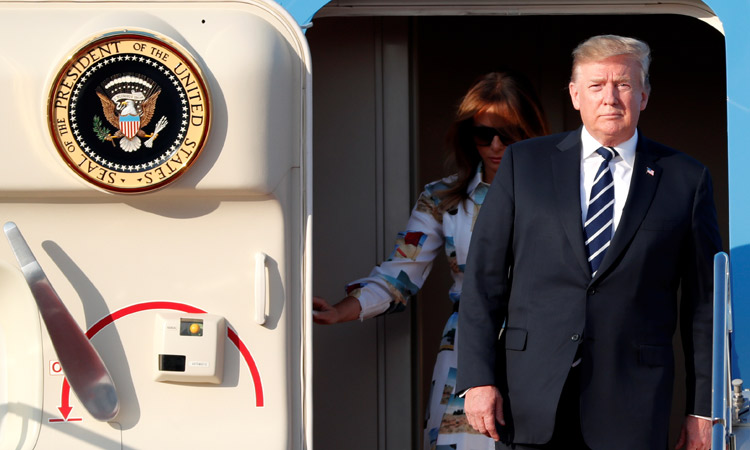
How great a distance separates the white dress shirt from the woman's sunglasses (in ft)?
2.26

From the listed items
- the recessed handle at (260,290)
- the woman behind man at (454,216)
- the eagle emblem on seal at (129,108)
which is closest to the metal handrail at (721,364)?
the recessed handle at (260,290)

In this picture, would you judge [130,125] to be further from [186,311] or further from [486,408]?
[486,408]

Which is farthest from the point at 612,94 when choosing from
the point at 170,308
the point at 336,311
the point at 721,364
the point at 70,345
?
the point at 70,345

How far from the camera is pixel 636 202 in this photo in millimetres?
2791

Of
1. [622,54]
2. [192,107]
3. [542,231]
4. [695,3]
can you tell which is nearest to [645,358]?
[542,231]

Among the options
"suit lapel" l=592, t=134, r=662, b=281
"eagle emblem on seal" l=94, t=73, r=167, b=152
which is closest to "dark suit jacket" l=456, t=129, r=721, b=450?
"suit lapel" l=592, t=134, r=662, b=281

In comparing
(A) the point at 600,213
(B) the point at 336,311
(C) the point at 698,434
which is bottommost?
(C) the point at 698,434

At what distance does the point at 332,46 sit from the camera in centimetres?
379

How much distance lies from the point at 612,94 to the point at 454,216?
94 centimetres

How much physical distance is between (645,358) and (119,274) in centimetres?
131

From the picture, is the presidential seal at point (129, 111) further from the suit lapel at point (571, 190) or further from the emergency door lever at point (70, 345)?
the suit lapel at point (571, 190)

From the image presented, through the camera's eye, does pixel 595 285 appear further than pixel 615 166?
No

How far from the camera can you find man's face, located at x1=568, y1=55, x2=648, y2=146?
9.23ft

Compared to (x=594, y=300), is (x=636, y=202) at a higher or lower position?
higher
